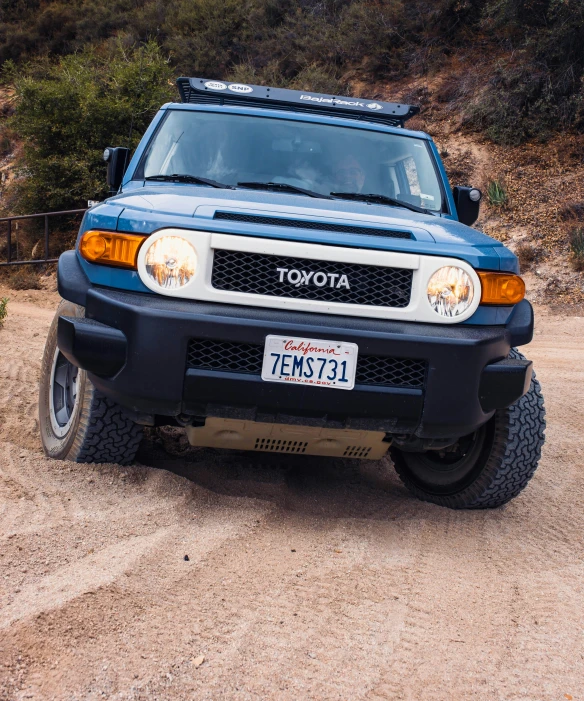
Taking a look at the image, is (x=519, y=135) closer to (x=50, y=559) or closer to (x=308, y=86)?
(x=308, y=86)

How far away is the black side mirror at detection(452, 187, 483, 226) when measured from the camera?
4.45 metres

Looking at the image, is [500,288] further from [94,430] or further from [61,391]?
[61,391]

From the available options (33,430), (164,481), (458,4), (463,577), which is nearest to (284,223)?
(164,481)

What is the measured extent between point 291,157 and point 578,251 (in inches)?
391

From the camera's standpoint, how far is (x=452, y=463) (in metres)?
3.87

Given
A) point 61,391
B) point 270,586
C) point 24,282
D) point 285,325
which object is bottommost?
point 24,282

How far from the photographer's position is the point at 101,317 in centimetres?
296

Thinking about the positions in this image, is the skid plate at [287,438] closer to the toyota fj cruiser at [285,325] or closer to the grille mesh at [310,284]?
the toyota fj cruiser at [285,325]

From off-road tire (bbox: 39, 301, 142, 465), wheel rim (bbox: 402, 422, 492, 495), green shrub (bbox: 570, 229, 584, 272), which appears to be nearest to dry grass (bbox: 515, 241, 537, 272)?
green shrub (bbox: 570, 229, 584, 272)

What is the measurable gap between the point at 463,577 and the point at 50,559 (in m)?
1.55

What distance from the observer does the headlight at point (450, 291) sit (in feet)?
9.93

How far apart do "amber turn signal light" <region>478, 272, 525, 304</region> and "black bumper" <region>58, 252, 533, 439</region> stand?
0.45 ft

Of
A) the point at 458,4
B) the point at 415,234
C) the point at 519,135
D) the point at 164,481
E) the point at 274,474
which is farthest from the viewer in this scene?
the point at 458,4

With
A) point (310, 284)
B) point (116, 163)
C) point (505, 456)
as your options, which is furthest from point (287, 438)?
point (116, 163)
